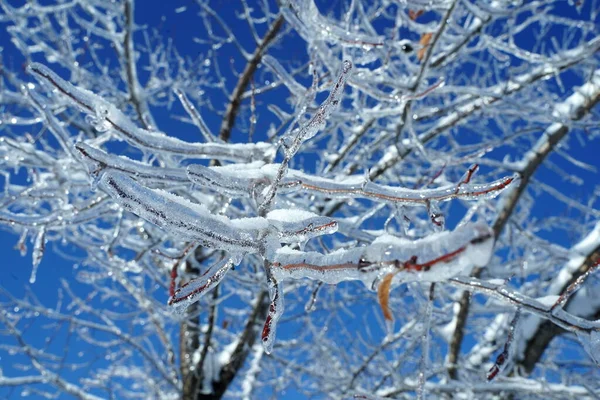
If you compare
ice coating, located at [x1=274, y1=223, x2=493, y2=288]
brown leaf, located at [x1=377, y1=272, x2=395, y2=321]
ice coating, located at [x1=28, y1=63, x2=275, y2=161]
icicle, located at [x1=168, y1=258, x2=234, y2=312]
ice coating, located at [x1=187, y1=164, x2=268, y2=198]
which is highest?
ice coating, located at [x1=28, y1=63, x2=275, y2=161]

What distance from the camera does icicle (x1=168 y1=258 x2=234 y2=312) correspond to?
89cm

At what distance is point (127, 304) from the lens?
5.24 m

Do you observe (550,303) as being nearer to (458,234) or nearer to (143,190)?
(458,234)

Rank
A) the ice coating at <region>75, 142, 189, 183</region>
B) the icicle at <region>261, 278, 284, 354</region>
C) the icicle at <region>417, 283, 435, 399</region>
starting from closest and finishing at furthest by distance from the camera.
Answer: the icicle at <region>261, 278, 284, 354</region> → the ice coating at <region>75, 142, 189, 183</region> → the icicle at <region>417, 283, 435, 399</region>

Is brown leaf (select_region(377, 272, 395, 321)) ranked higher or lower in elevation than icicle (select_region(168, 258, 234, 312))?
→ lower

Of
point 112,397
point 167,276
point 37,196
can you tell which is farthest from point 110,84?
point 112,397

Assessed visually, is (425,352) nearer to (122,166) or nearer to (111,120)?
(122,166)

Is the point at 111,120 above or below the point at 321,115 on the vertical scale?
above

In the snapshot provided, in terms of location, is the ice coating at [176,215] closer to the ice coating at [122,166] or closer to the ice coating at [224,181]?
the ice coating at [224,181]

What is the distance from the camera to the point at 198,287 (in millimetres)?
898

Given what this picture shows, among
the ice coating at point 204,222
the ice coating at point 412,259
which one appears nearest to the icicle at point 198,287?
the ice coating at point 204,222

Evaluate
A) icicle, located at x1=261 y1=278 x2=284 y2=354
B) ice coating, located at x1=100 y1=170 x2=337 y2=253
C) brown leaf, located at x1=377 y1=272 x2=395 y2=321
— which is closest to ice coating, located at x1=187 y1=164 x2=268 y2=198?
ice coating, located at x1=100 y1=170 x2=337 y2=253

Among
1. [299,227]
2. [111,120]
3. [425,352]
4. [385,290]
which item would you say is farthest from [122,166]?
[425,352]

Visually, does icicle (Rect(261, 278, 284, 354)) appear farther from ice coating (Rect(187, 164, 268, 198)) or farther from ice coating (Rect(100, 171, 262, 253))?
ice coating (Rect(187, 164, 268, 198))
